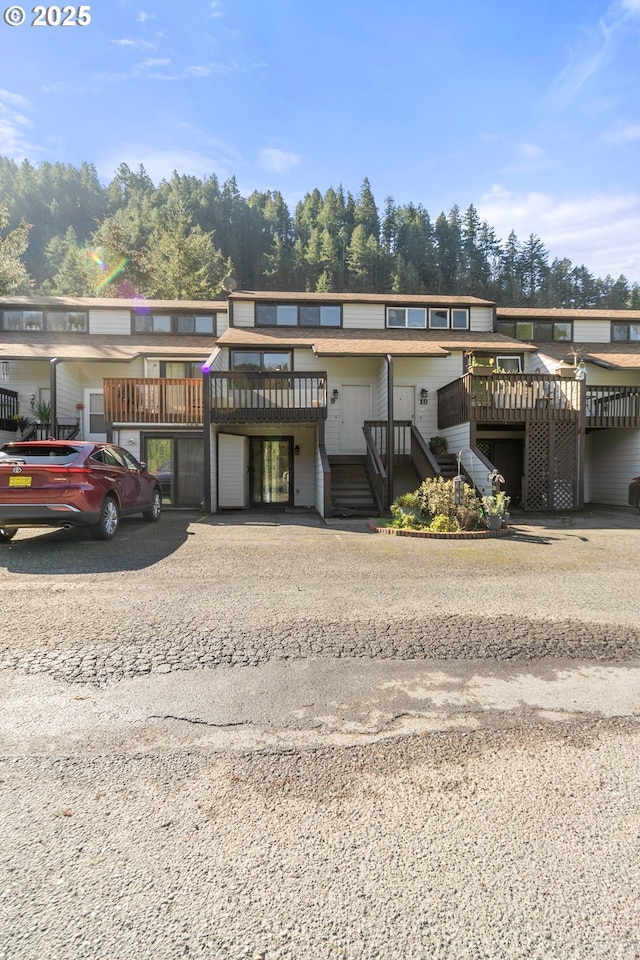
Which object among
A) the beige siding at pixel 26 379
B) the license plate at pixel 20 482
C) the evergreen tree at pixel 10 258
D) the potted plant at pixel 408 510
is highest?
the evergreen tree at pixel 10 258

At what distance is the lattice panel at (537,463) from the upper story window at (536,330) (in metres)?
6.94

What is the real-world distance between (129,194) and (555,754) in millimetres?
97581

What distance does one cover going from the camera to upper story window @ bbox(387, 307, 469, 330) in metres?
18.3

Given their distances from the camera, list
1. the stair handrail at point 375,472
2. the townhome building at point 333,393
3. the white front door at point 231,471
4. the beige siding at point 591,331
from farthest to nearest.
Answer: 1. the beige siding at point 591,331
2. the white front door at point 231,471
3. the townhome building at point 333,393
4. the stair handrail at point 375,472

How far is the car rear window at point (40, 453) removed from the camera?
25.1 ft

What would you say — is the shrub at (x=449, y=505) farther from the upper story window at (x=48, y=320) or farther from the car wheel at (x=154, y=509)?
the upper story window at (x=48, y=320)

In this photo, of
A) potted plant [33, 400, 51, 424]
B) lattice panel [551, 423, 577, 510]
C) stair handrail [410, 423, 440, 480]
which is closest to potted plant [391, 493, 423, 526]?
stair handrail [410, 423, 440, 480]

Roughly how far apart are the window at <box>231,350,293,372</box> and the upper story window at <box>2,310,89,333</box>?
24.4ft

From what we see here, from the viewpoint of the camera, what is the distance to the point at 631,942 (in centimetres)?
147

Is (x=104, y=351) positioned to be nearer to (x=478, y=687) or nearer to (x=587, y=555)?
(x=587, y=555)

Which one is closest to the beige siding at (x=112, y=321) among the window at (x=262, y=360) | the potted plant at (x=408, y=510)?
the window at (x=262, y=360)

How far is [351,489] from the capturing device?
13.8 m

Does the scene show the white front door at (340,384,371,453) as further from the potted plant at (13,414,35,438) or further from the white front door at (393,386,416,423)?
the potted plant at (13,414,35,438)

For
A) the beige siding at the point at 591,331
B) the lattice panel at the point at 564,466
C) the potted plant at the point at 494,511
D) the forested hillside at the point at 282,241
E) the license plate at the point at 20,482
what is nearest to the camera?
the license plate at the point at 20,482
